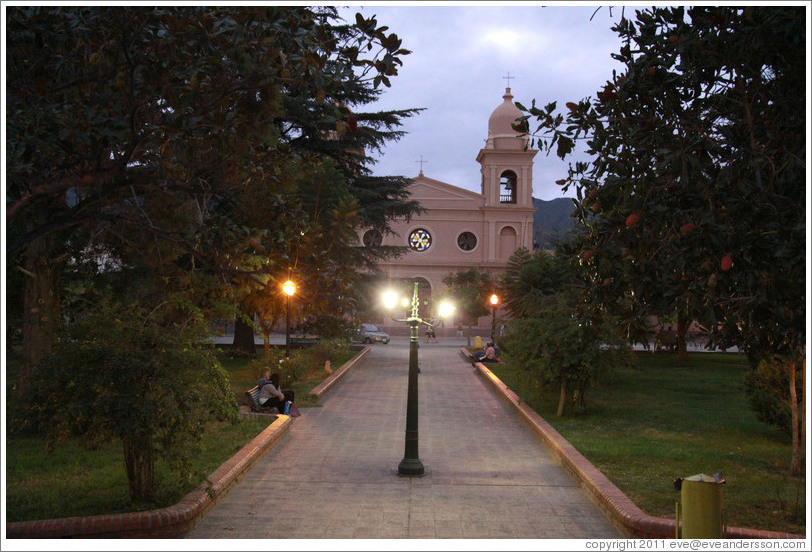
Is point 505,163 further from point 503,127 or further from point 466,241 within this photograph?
point 466,241

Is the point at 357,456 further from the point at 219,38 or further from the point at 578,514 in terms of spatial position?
the point at 219,38

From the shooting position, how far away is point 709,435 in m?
13.9

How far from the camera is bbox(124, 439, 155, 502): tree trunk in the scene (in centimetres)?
774

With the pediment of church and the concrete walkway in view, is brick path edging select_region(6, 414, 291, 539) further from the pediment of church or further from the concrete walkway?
the pediment of church

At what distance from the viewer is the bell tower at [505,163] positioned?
5988 centimetres

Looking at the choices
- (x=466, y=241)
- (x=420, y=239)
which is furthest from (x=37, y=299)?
(x=466, y=241)

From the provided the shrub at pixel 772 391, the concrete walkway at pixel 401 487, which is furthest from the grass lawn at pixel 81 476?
the shrub at pixel 772 391

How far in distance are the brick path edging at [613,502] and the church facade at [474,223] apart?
48.0 m

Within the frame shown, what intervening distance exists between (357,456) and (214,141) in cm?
517

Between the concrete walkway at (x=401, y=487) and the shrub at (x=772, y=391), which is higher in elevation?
the shrub at (x=772, y=391)

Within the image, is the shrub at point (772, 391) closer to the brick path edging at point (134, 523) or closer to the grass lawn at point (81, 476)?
the grass lawn at point (81, 476)

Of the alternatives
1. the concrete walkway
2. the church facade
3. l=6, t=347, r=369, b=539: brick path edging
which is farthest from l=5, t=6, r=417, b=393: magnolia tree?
the church facade

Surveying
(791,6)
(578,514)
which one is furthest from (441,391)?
(791,6)

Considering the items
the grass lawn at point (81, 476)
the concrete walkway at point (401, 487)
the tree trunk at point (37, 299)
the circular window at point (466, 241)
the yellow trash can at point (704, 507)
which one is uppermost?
the circular window at point (466, 241)
